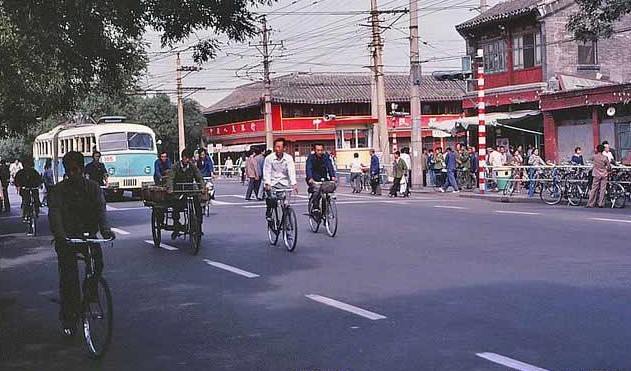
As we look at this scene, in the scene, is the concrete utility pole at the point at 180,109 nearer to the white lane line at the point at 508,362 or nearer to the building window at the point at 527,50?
the building window at the point at 527,50

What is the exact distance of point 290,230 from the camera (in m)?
14.0

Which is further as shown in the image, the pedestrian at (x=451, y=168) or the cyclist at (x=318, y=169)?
the pedestrian at (x=451, y=168)

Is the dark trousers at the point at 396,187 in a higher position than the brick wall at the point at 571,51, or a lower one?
lower

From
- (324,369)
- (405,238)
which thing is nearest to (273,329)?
(324,369)

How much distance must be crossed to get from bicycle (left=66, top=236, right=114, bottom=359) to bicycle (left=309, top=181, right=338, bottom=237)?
8664mm

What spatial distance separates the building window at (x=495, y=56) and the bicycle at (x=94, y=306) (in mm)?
35716

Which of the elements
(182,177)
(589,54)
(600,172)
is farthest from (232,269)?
(589,54)

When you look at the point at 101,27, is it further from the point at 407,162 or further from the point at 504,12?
the point at 504,12

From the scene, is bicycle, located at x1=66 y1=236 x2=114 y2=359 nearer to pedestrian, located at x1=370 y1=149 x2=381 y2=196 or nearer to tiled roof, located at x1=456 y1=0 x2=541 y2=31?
pedestrian, located at x1=370 y1=149 x2=381 y2=196

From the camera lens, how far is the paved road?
267 inches

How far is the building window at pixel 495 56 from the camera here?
134 feet

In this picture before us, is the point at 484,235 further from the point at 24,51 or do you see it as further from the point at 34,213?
the point at 34,213

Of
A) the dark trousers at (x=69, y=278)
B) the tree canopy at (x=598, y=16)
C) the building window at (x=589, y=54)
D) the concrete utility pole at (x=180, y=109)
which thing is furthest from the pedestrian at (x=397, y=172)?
the concrete utility pole at (x=180, y=109)

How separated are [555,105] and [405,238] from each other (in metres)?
22.4
